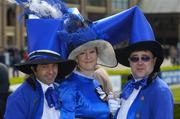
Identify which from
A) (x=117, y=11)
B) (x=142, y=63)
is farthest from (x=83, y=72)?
(x=117, y=11)

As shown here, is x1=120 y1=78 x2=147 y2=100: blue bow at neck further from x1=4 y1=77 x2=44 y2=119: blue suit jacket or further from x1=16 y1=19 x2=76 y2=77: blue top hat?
x1=4 y1=77 x2=44 y2=119: blue suit jacket

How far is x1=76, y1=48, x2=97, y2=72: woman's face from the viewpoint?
15.2 feet

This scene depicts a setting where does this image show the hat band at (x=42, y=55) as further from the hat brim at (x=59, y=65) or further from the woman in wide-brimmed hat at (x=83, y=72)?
the woman in wide-brimmed hat at (x=83, y=72)

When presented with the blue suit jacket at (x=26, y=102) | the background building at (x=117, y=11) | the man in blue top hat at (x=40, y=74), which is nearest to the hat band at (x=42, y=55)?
the man in blue top hat at (x=40, y=74)

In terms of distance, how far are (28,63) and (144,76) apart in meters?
0.94

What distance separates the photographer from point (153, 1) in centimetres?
6931

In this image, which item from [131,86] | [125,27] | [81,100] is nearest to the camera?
[131,86]

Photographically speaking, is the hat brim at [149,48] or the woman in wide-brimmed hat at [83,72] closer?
the hat brim at [149,48]

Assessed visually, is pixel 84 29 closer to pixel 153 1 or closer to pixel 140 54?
pixel 140 54

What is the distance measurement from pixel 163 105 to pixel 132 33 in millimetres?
809

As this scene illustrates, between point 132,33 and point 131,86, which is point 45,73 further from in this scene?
point 132,33

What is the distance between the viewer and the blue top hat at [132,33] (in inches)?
170

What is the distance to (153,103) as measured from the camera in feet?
13.5

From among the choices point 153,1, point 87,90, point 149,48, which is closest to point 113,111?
point 87,90
